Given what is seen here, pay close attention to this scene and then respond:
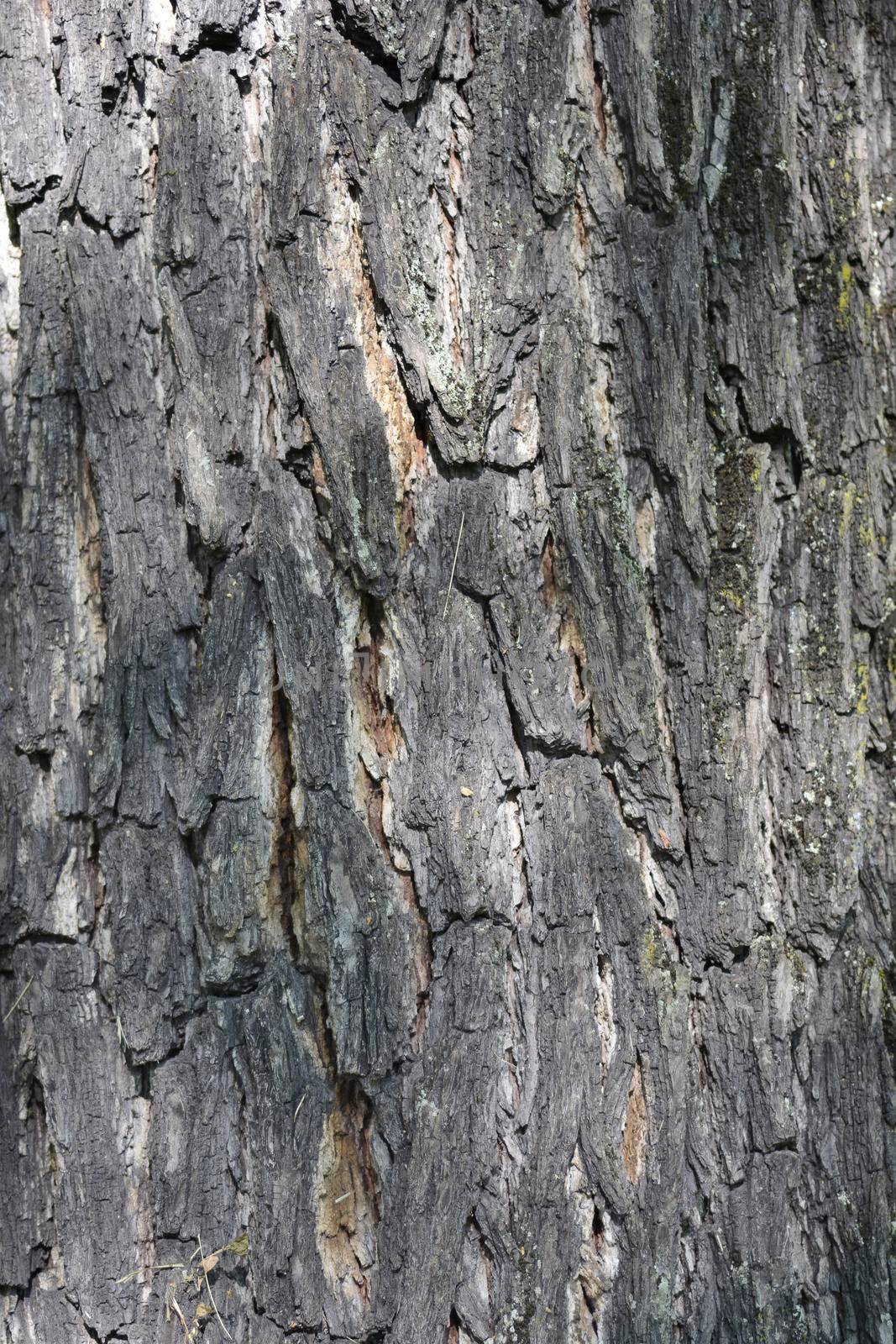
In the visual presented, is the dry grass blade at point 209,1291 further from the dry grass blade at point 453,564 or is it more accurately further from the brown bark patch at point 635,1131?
the dry grass blade at point 453,564

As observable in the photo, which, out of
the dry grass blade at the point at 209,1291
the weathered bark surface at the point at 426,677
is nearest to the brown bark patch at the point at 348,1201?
the weathered bark surface at the point at 426,677

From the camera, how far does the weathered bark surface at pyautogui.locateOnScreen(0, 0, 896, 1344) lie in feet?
4.77

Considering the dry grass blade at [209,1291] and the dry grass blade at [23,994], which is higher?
the dry grass blade at [23,994]

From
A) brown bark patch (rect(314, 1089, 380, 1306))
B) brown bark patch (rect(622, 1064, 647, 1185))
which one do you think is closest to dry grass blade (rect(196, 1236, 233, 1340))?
brown bark patch (rect(314, 1089, 380, 1306))

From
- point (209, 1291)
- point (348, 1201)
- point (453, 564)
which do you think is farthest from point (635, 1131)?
point (453, 564)

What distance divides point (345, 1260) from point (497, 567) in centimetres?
99

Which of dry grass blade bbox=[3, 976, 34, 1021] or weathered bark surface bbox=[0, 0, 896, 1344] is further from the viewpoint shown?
dry grass blade bbox=[3, 976, 34, 1021]

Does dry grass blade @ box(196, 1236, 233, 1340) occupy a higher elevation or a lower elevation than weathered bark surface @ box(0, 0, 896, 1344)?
lower

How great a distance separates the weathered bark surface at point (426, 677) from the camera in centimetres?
145

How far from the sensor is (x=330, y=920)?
1474 millimetres

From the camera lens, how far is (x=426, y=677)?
1.47 meters

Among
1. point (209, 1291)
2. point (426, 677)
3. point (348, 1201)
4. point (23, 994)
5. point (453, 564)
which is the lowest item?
point (209, 1291)

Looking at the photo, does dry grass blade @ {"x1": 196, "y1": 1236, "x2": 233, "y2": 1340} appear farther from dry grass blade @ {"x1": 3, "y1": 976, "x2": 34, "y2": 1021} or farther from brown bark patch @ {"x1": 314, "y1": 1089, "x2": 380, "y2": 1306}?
dry grass blade @ {"x1": 3, "y1": 976, "x2": 34, "y2": 1021}

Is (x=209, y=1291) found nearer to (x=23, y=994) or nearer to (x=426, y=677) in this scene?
(x=23, y=994)
